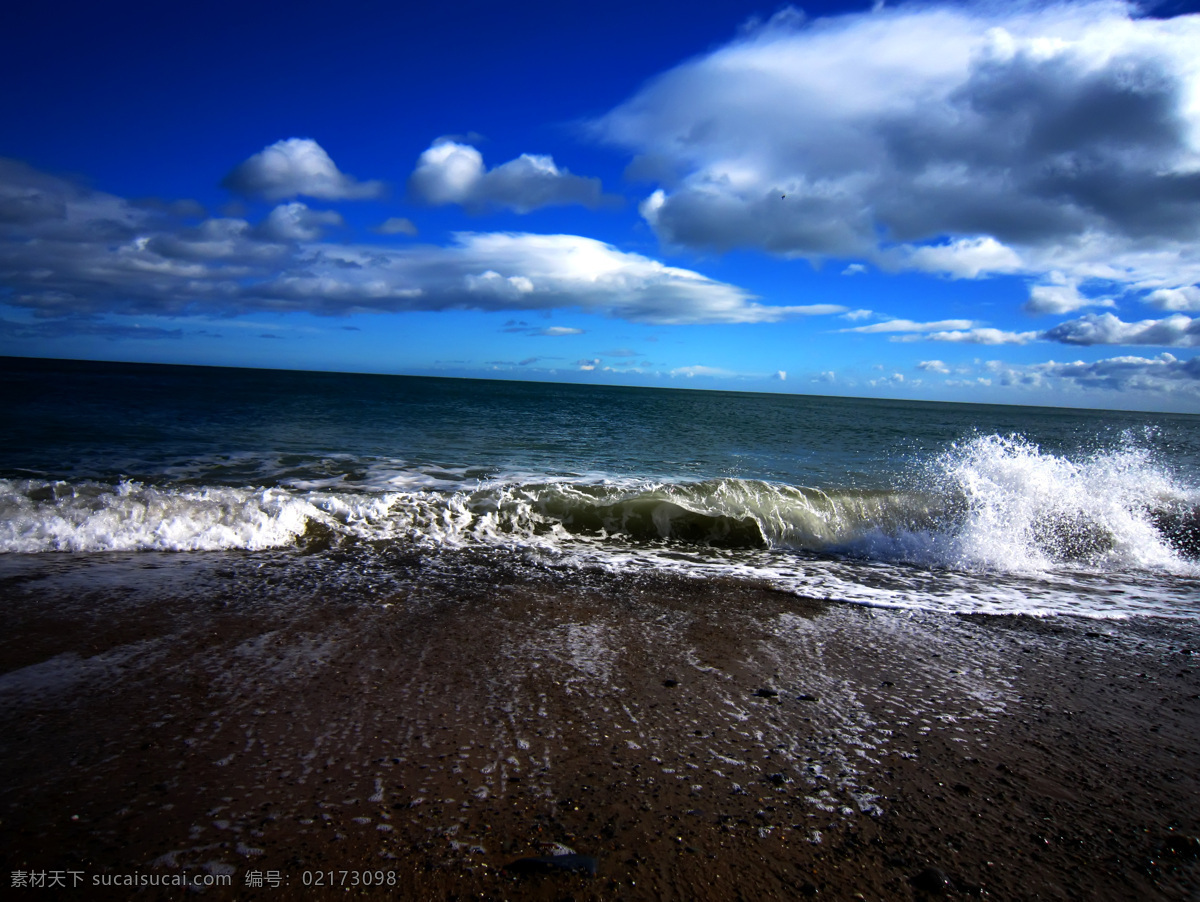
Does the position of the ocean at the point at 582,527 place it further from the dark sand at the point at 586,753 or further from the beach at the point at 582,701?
the dark sand at the point at 586,753

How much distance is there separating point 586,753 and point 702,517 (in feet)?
19.6

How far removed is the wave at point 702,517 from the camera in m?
7.05

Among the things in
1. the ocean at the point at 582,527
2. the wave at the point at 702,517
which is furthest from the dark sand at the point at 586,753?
the wave at the point at 702,517

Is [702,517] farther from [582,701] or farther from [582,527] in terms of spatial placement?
[582,701]

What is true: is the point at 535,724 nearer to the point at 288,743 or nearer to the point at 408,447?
the point at 288,743

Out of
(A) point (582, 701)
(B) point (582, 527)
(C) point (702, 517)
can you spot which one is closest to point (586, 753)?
(A) point (582, 701)

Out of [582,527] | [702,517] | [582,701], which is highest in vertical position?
[702,517]

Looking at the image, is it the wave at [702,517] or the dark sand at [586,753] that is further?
the wave at [702,517]

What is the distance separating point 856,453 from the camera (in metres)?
21.6

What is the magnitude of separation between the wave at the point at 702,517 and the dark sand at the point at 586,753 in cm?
210

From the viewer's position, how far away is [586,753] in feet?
10.1

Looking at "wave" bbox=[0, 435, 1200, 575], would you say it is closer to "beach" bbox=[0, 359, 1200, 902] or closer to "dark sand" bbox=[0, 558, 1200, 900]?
"beach" bbox=[0, 359, 1200, 902]

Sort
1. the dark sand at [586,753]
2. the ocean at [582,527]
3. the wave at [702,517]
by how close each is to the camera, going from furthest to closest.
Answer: the wave at [702,517] → the ocean at [582,527] → the dark sand at [586,753]

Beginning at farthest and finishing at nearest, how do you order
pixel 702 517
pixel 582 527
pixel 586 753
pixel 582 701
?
pixel 702 517
pixel 582 527
pixel 582 701
pixel 586 753
